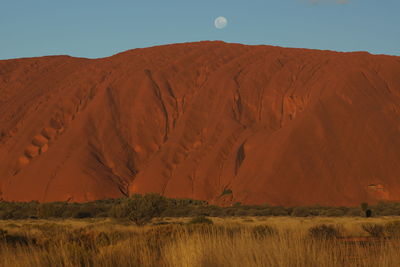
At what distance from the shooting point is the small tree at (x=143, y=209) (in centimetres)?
3434

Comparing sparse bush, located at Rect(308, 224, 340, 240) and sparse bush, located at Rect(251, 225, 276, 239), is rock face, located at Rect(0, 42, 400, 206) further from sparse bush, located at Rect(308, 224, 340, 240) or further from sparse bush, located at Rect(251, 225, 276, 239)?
sparse bush, located at Rect(251, 225, 276, 239)

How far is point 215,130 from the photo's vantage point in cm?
6650

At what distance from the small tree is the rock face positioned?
2127 cm

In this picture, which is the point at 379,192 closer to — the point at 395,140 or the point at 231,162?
the point at 395,140

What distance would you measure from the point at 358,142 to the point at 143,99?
3118 cm

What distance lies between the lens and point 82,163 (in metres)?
64.0

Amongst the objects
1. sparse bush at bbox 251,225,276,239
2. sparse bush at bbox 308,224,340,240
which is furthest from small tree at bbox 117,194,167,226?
sparse bush at bbox 251,225,276,239

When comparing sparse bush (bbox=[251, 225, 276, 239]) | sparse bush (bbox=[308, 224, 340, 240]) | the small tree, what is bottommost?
the small tree

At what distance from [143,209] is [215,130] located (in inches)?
1306

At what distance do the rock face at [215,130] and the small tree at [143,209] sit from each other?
21274 millimetres

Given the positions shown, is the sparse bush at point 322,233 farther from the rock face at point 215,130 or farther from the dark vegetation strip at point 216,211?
the rock face at point 215,130

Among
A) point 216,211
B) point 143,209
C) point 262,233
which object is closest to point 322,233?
point 262,233

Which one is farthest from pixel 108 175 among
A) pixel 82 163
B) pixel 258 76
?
pixel 258 76

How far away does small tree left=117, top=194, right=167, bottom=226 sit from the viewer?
1352 inches
